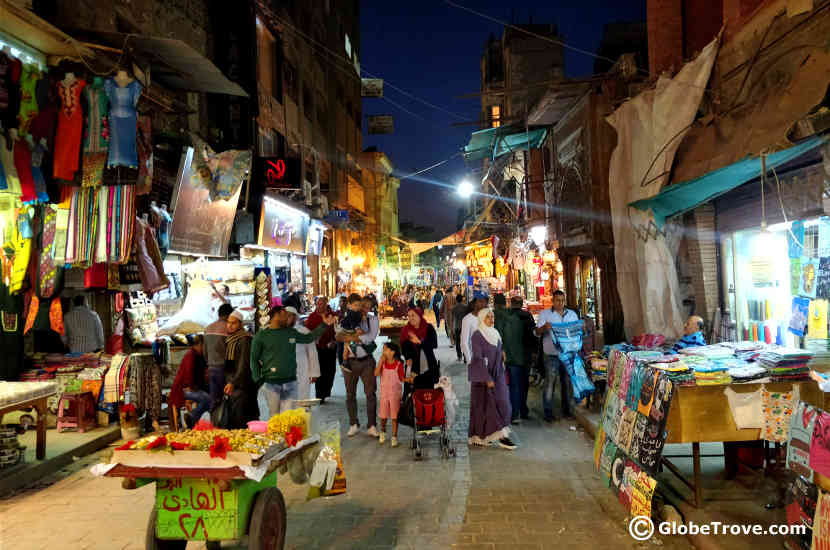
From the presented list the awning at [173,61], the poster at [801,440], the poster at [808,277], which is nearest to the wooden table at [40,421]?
the awning at [173,61]

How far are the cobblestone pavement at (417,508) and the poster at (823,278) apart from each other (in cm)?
346

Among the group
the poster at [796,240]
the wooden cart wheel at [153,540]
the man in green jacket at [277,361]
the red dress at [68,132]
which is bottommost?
the wooden cart wheel at [153,540]

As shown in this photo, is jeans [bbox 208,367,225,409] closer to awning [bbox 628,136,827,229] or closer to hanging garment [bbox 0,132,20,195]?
hanging garment [bbox 0,132,20,195]

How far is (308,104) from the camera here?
73.7 ft

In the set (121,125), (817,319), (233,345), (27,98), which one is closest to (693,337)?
(817,319)

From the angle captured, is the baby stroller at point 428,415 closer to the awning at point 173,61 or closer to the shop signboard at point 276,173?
the awning at point 173,61

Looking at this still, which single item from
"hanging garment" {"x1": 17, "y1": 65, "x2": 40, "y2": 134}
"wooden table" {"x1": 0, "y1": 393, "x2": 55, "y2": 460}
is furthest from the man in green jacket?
"hanging garment" {"x1": 17, "y1": 65, "x2": 40, "y2": 134}

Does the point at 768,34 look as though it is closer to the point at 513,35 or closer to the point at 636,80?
the point at 636,80

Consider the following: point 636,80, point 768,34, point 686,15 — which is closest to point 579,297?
point 636,80

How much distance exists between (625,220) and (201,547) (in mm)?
7581

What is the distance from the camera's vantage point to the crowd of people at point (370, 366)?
743cm

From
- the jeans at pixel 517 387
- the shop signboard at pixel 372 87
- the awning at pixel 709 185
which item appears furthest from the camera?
the shop signboard at pixel 372 87

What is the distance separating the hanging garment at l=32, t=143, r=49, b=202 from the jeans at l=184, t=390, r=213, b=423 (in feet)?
11.1
